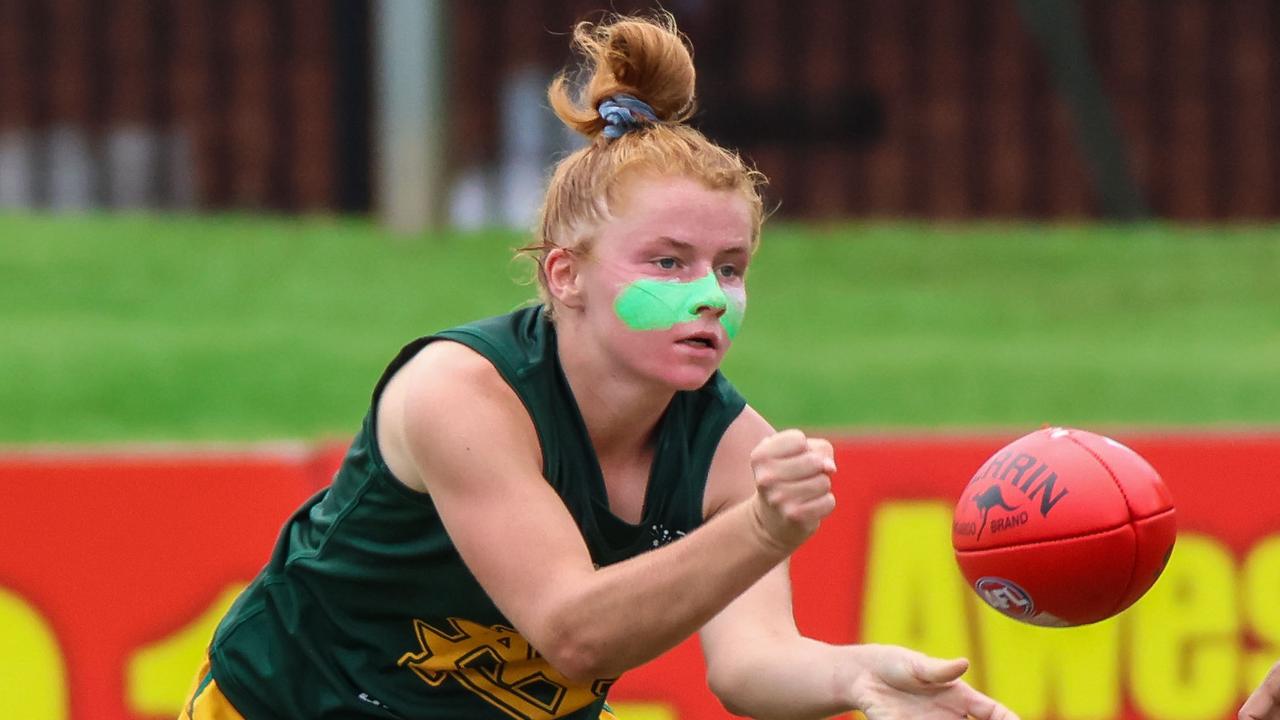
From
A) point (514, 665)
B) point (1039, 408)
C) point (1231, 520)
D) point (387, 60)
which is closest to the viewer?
point (514, 665)

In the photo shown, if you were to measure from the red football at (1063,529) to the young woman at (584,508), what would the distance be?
0.35 meters

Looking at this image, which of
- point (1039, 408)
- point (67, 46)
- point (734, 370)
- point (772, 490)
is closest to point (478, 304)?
point (734, 370)

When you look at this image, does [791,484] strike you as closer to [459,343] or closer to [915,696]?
[915,696]

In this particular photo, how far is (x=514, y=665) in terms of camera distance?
3.61 meters

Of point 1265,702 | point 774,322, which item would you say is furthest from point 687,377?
point 774,322

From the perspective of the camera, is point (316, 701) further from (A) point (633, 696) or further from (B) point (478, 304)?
(B) point (478, 304)

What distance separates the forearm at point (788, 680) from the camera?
343 cm

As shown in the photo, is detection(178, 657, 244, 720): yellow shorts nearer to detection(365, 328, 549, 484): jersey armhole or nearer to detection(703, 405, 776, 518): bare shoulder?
detection(365, 328, 549, 484): jersey armhole

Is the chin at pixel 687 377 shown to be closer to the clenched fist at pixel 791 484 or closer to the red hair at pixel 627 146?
the red hair at pixel 627 146

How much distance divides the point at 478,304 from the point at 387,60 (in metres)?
2.33

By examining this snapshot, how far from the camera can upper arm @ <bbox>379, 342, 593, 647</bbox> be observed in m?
3.17

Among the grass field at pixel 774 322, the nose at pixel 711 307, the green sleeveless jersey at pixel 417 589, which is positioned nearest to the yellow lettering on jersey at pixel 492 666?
the green sleeveless jersey at pixel 417 589

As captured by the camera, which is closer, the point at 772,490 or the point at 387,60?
the point at 772,490

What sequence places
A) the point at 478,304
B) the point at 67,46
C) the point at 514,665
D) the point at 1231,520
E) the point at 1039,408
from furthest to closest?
the point at 67,46 < the point at 478,304 < the point at 1039,408 < the point at 1231,520 < the point at 514,665
